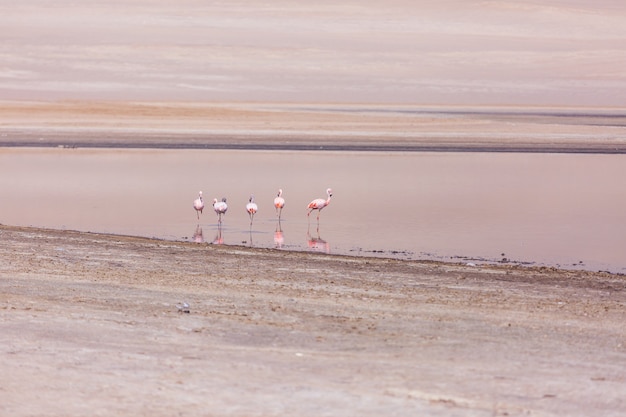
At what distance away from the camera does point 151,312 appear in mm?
8570

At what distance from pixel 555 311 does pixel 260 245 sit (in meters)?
5.67

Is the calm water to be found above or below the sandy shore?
below

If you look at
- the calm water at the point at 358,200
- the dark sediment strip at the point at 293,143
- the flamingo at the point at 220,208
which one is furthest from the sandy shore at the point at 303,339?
the dark sediment strip at the point at 293,143

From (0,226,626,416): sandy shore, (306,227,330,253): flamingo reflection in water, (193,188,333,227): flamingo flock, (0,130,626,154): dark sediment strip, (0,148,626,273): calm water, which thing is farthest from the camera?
(0,130,626,154): dark sediment strip

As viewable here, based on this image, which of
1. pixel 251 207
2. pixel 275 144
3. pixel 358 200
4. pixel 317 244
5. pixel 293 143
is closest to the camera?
pixel 317 244

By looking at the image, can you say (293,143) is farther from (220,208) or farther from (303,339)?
(303,339)

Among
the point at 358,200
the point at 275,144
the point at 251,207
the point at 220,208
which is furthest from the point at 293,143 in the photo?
the point at 220,208

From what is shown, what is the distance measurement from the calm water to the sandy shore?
261cm

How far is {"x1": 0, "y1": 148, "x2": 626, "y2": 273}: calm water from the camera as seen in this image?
14336mm

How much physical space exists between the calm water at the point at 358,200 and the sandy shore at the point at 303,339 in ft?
8.57

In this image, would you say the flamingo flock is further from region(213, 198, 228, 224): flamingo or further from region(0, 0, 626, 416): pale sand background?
region(0, 0, 626, 416): pale sand background

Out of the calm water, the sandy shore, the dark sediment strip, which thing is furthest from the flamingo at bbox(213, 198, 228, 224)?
the dark sediment strip

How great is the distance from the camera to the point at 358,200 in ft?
64.2

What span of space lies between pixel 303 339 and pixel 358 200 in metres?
11.9
